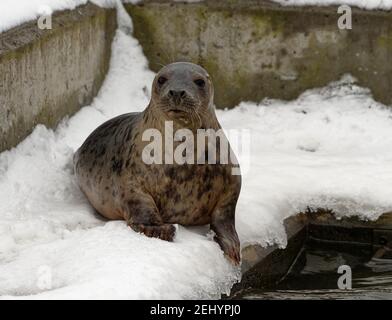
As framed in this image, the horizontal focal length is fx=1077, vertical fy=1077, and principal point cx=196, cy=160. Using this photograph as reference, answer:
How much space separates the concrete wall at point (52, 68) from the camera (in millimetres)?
6422

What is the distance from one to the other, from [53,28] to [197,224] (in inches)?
76.8

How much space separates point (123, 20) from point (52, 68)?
5.65ft

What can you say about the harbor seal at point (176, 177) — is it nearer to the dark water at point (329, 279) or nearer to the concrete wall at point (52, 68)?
the dark water at point (329, 279)

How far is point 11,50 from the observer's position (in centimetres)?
640

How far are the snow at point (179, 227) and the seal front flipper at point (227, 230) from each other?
2.4 inches

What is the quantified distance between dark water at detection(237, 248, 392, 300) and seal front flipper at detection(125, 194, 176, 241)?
1.76ft

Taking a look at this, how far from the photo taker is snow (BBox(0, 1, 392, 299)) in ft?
16.3

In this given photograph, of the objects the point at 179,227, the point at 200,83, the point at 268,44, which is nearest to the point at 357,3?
the point at 268,44

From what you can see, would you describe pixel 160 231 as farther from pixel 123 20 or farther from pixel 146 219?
pixel 123 20

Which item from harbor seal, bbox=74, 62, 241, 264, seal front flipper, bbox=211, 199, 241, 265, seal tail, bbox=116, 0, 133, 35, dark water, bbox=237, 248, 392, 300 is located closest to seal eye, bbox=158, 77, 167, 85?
harbor seal, bbox=74, 62, 241, 264

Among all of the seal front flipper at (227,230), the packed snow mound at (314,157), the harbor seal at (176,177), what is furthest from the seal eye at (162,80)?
the packed snow mound at (314,157)

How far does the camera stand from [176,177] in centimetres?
589

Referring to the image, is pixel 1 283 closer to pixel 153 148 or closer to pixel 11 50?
pixel 153 148
